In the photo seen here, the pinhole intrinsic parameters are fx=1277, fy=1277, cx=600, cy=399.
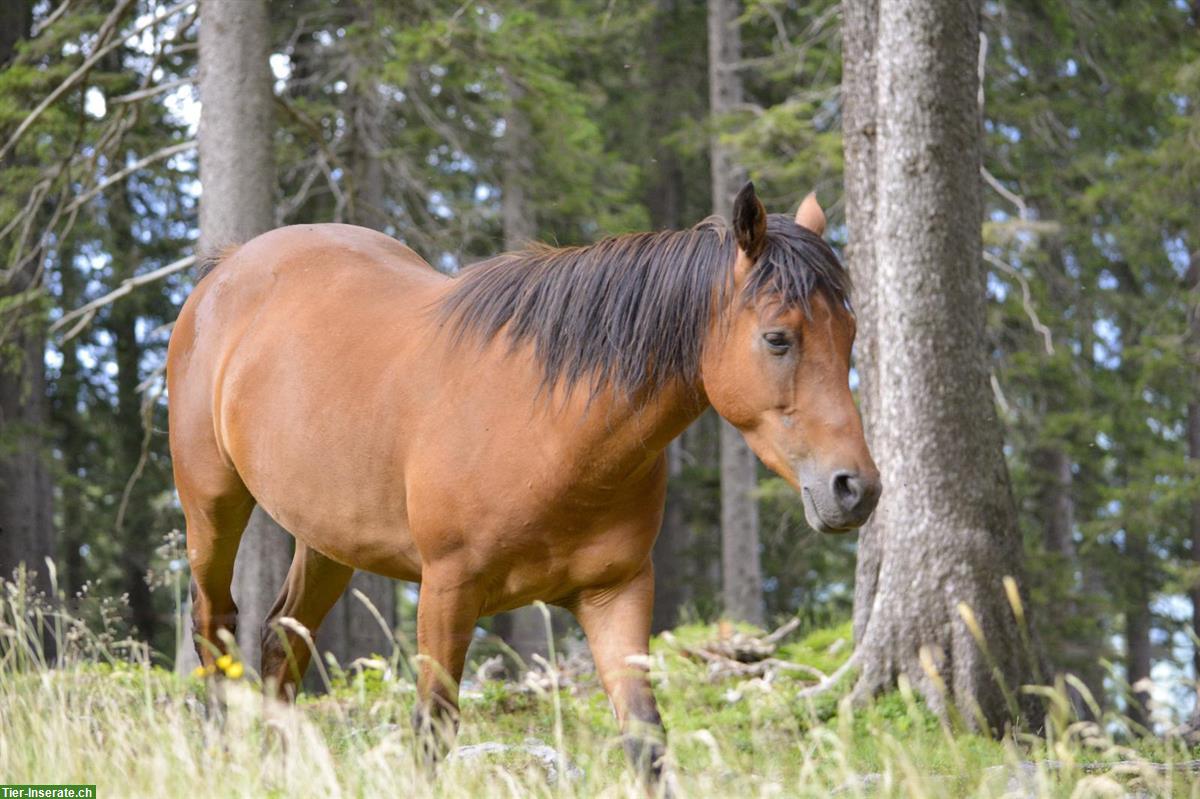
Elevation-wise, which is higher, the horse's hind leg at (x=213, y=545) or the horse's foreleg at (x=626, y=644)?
the horse's hind leg at (x=213, y=545)

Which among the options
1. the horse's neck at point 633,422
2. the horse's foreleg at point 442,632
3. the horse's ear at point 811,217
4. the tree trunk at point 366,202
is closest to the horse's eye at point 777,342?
the horse's neck at point 633,422

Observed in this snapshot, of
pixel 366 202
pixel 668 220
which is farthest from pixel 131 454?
pixel 668 220

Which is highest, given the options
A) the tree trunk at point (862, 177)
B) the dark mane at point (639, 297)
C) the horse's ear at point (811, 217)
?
the tree trunk at point (862, 177)

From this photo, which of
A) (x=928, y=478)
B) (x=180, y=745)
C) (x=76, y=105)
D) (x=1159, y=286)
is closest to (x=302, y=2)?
(x=76, y=105)

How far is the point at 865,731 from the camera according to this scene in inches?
275

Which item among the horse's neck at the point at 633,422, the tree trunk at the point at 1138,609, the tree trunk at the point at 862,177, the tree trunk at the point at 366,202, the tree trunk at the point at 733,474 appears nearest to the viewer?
the horse's neck at the point at 633,422

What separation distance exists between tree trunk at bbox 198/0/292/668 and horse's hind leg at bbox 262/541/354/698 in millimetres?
1825

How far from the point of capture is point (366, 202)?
39.7 ft

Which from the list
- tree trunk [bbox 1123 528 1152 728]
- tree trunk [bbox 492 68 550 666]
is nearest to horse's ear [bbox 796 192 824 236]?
tree trunk [bbox 492 68 550 666]

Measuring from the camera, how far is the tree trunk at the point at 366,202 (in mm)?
12164

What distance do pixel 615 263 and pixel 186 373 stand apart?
101 inches

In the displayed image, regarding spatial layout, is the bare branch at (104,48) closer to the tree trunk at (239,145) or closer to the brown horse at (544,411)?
the tree trunk at (239,145)

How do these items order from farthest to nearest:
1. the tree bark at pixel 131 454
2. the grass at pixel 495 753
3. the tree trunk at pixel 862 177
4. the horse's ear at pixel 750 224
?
1. the tree bark at pixel 131 454
2. the tree trunk at pixel 862 177
3. the horse's ear at pixel 750 224
4. the grass at pixel 495 753

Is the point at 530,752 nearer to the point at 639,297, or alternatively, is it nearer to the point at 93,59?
the point at 639,297
